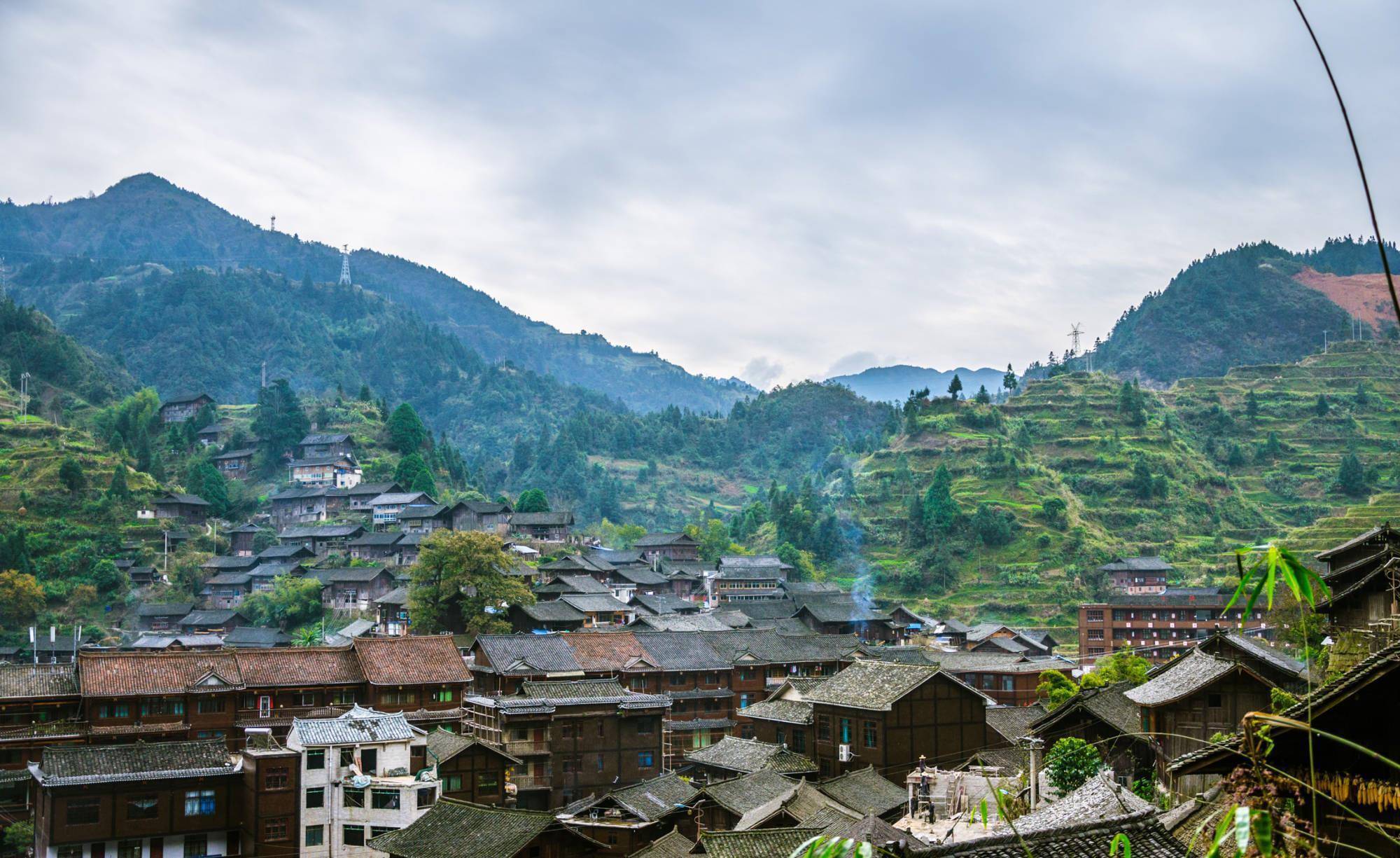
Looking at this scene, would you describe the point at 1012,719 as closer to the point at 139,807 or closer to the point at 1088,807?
the point at 1088,807

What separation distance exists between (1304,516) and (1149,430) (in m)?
14.9

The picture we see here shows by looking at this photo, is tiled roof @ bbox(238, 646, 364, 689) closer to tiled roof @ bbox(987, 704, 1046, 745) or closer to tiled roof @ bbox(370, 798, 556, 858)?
tiled roof @ bbox(370, 798, 556, 858)

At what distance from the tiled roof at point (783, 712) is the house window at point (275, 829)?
17153 millimetres

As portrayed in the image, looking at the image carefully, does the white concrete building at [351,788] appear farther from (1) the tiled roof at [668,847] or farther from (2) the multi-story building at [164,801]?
(1) the tiled roof at [668,847]

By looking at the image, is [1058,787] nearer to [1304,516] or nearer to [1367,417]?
[1304,516]

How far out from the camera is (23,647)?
6066 centimetres

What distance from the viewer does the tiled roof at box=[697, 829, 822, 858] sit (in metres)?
25.1

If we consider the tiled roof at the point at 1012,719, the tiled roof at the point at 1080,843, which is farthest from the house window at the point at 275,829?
the tiled roof at the point at 1080,843

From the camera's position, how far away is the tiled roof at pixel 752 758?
36781mm

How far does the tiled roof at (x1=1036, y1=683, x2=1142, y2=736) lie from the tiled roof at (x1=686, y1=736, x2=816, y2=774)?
8.78m

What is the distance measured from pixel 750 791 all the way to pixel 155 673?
21110 millimetres

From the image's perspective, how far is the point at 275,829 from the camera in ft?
108

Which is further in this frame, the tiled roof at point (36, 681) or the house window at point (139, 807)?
the tiled roof at point (36, 681)

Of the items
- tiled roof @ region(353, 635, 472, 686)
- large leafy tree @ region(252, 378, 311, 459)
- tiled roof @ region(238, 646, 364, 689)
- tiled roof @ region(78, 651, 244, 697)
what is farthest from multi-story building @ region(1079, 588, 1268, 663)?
large leafy tree @ region(252, 378, 311, 459)
